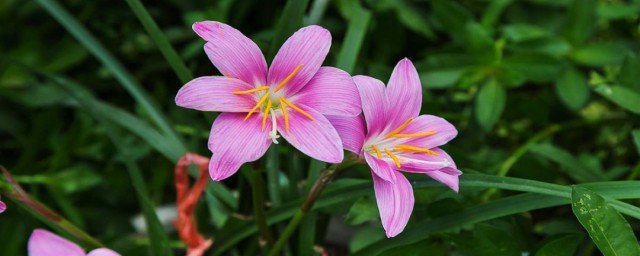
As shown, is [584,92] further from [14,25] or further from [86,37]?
[14,25]

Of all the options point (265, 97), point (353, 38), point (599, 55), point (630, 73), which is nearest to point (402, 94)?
point (265, 97)

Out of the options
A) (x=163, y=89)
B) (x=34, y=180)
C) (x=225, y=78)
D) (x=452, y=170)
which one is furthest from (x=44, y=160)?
(x=452, y=170)

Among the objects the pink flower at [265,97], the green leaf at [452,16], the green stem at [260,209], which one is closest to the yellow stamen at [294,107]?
the pink flower at [265,97]

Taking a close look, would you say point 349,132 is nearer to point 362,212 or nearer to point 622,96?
point 362,212

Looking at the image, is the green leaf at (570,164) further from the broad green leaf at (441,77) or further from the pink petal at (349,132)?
the pink petal at (349,132)

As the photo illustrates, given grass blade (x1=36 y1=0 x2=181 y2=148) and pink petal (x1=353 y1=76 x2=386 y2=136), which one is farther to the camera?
grass blade (x1=36 y1=0 x2=181 y2=148)

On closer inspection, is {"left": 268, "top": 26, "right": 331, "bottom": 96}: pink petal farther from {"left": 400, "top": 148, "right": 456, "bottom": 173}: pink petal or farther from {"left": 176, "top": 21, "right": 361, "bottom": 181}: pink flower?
{"left": 400, "top": 148, "right": 456, "bottom": 173}: pink petal

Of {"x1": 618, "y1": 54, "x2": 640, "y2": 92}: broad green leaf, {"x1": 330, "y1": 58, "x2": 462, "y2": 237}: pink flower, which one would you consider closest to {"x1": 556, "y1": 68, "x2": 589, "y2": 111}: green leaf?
{"x1": 618, "y1": 54, "x2": 640, "y2": 92}: broad green leaf
